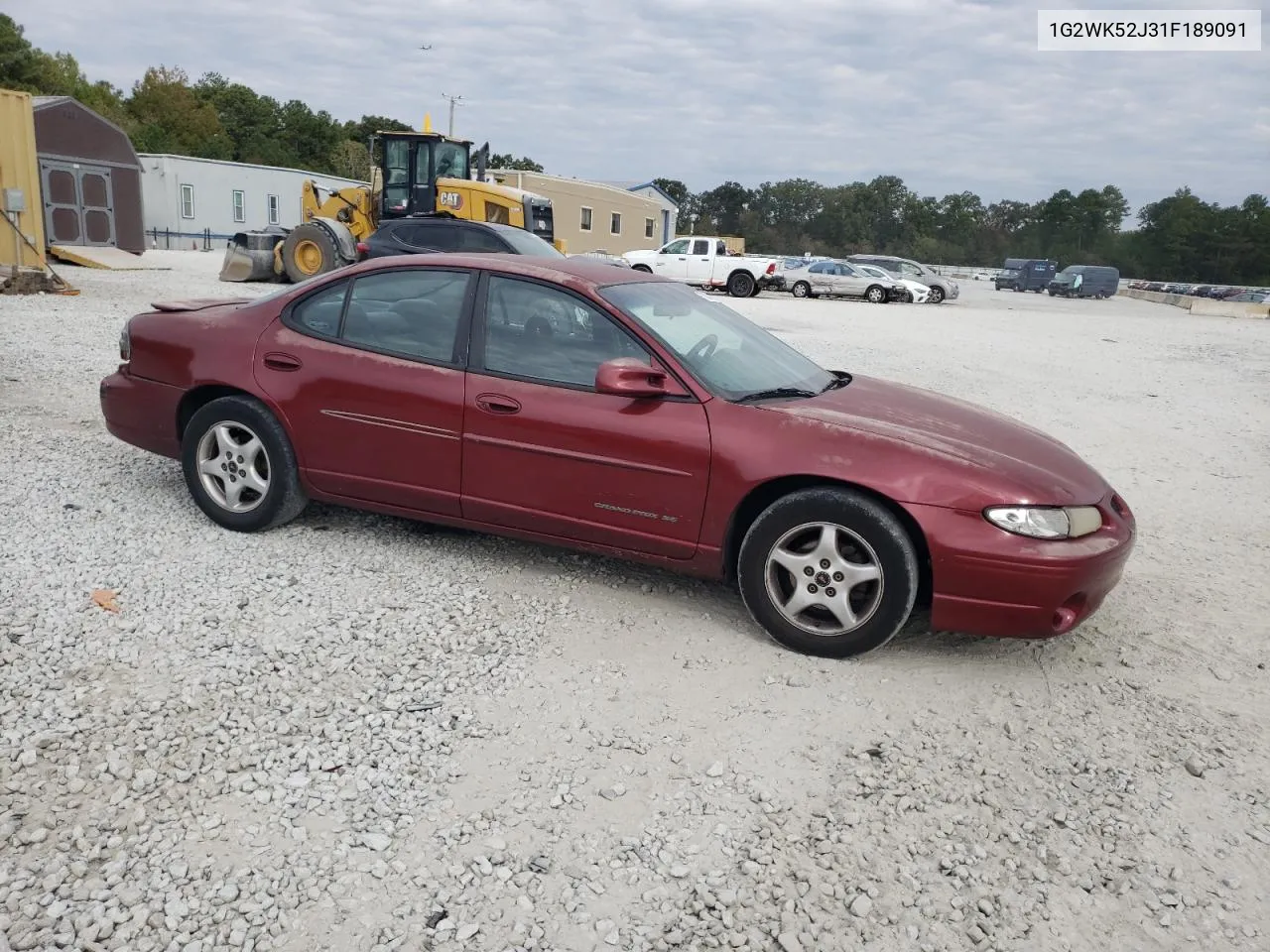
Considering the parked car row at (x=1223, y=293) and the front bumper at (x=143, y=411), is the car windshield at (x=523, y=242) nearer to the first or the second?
the front bumper at (x=143, y=411)

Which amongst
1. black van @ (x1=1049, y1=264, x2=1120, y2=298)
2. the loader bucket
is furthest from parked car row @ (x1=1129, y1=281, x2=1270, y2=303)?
the loader bucket

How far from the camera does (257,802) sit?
9.08 feet

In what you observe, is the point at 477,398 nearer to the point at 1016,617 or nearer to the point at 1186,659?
the point at 1016,617

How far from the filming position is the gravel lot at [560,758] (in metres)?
2.44

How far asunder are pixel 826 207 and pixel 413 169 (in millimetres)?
98869

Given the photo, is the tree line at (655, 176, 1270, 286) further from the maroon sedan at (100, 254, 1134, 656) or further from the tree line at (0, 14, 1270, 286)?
the maroon sedan at (100, 254, 1134, 656)

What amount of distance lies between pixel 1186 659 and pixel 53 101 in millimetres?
29054

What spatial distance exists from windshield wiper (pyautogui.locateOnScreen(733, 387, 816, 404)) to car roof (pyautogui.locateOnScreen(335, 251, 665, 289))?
878 mm

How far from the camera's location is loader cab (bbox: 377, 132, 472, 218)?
803 inches

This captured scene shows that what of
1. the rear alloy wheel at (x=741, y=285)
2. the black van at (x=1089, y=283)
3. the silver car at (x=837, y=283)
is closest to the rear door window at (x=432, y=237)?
the rear alloy wheel at (x=741, y=285)

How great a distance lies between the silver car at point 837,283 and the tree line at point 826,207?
1456 inches

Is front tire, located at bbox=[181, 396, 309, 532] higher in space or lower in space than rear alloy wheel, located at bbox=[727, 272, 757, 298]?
higher

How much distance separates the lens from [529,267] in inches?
176

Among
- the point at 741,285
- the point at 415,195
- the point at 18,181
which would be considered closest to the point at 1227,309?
the point at 741,285
